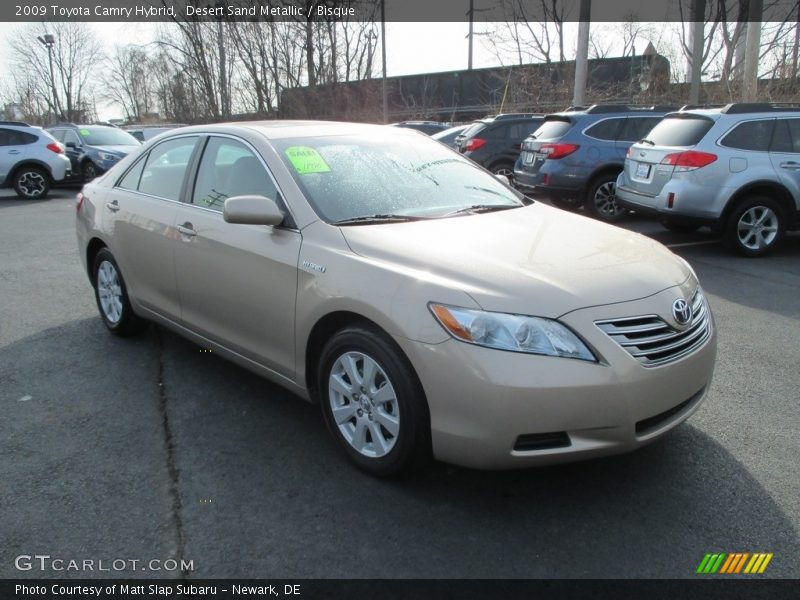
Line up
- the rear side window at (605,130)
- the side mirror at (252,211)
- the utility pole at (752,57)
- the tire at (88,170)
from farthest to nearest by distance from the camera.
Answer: the tire at (88,170)
the utility pole at (752,57)
the rear side window at (605,130)
the side mirror at (252,211)

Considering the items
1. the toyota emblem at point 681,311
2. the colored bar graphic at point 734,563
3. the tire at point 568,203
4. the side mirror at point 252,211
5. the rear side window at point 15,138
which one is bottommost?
the colored bar graphic at point 734,563

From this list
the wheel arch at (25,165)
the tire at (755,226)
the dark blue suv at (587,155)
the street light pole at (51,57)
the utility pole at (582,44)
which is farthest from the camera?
the street light pole at (51,57)

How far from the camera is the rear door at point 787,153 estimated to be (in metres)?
7.94

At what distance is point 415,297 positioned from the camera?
9.48 feet

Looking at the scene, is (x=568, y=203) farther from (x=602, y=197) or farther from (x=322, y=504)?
(x=322, y=504)

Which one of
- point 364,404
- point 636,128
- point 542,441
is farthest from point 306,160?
→ point 636,128

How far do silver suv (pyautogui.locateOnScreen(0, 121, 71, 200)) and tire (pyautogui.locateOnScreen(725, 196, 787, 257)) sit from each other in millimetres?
14564

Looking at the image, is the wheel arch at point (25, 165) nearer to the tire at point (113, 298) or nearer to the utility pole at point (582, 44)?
the tire at point (113, 298)

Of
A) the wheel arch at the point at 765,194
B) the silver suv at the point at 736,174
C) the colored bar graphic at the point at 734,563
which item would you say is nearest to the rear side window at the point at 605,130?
the silver suv at the point at 736,174

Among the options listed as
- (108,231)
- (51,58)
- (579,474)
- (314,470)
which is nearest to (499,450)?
(579,474)

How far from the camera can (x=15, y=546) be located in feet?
9.02

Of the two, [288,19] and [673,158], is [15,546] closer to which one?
[673,158]

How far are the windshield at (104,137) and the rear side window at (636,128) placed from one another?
13.0 meters

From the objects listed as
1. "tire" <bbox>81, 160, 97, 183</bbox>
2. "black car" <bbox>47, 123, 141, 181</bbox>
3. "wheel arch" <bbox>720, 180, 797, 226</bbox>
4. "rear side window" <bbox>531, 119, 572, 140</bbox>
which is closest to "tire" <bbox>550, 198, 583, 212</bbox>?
"rear side window" <bbox>531, 119, 572, 140</bbox>
